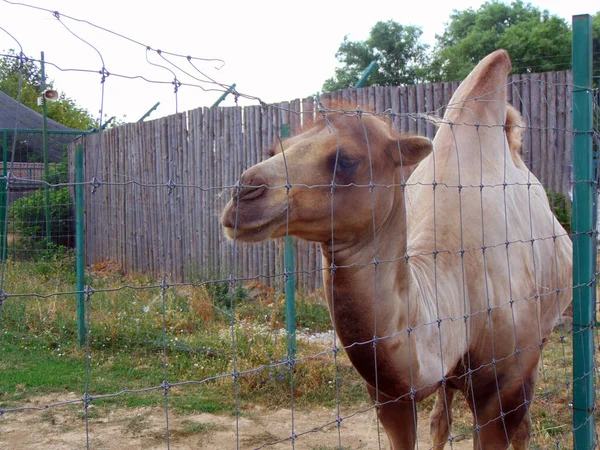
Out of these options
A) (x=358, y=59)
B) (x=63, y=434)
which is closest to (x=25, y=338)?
(x=63, y=434)

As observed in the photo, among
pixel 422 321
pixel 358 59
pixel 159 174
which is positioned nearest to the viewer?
pixel 422 321

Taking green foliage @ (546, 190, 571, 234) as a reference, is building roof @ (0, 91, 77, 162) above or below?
above

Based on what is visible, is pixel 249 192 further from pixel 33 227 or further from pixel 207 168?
pixel 33 227

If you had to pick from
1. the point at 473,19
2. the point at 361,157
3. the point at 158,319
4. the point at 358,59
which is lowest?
the point at 158,319

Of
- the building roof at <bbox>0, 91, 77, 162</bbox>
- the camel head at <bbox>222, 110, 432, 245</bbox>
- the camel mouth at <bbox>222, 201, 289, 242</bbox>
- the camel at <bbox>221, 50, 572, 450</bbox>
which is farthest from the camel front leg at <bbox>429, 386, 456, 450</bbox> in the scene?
the building roof at <bbox>0, 91, 77, 162</bbox>

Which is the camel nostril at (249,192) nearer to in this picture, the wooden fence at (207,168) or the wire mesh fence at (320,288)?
the wire mesh fence at (320,288)

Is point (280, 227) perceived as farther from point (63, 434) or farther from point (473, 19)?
point (473, 19)

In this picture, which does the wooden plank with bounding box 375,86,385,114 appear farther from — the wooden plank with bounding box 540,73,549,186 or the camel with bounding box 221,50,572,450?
the camel with bounding box 221,50,572,450

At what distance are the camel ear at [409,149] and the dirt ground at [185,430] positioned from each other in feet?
8.11

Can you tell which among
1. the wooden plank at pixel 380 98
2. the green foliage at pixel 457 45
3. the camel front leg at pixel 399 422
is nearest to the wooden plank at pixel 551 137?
the wooden plank at pixel 380 98

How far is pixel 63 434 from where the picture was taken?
194 inches

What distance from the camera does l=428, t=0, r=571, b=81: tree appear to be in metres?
23.8

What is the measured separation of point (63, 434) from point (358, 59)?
26925 mm

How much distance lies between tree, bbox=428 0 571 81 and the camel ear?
A: 20394 millimetres
